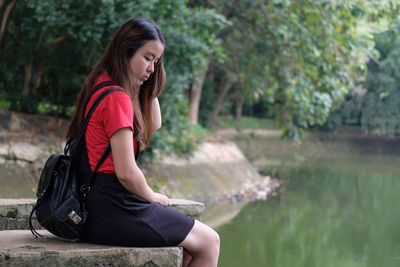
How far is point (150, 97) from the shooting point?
300 centimetres

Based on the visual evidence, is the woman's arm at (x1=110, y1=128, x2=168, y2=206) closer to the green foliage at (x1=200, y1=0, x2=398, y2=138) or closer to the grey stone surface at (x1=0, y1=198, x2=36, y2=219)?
the grey stone surface at (x1=0, y1=198, x2=36, y2=219)

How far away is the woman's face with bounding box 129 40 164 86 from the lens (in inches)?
108

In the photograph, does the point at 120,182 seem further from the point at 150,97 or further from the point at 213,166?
the point at 213,166

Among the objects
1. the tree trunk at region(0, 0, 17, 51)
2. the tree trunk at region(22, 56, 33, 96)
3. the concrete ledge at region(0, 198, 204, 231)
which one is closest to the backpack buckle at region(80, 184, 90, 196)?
the concrete ledge at region(0, 198, 204, 231)

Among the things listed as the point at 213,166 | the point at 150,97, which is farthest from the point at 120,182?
the point at 213,166

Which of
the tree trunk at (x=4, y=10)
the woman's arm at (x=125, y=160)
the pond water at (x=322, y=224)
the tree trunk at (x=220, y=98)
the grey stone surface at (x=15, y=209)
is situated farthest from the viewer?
the tree trunk at (x=220, y=98)

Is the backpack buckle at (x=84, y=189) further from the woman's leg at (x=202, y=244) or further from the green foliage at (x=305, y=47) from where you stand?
the green foliage at (x=305, y=47)

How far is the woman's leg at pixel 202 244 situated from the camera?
8.96 feet

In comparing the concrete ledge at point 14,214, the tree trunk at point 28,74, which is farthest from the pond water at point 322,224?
the tree trunk at point 28,74

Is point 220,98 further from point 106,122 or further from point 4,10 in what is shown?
point 106,122

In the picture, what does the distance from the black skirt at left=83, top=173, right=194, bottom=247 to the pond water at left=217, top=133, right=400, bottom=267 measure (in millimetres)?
3274

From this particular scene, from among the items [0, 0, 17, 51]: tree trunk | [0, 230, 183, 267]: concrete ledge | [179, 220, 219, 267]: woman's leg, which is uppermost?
[0, 0, 17, 51]: tree trunk

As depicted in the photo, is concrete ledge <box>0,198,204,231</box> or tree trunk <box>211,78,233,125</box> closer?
concrete ledge <box>0,198,204,231</box>

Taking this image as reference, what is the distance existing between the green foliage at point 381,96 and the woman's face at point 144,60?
24.0 meters
